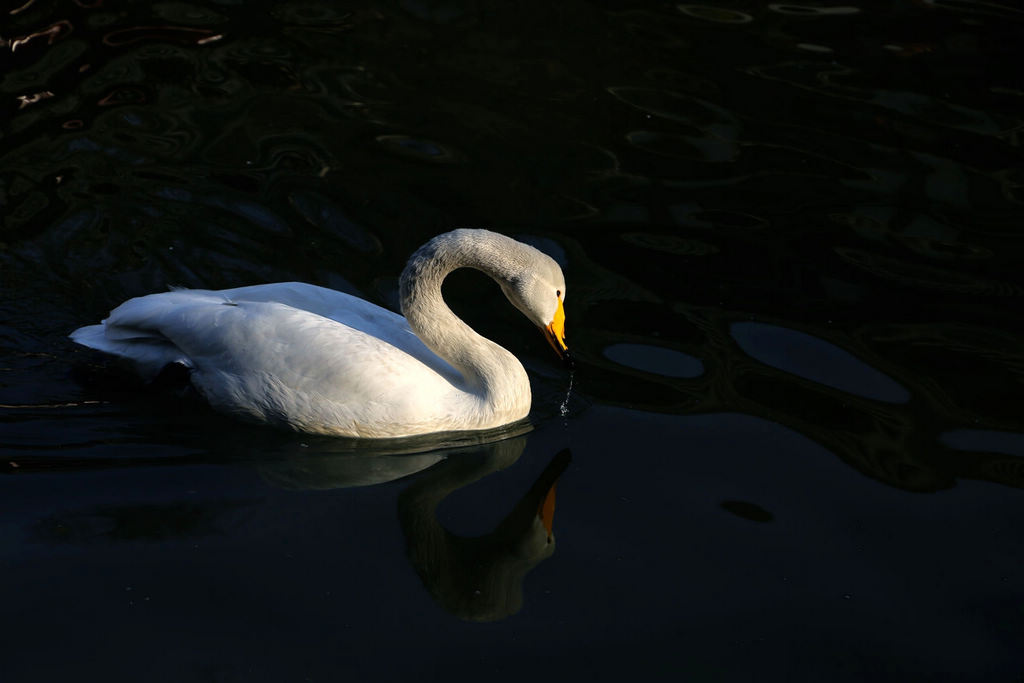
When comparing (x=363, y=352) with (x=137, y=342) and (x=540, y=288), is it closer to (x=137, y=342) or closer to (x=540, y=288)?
(x=540, y=288)

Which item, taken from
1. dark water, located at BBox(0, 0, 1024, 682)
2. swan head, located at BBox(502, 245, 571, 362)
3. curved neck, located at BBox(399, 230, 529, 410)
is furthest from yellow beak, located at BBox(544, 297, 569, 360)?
dark water, located at BBox(0, 0, 1024, 682)

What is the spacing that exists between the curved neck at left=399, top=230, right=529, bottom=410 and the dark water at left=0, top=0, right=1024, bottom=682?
345 mm

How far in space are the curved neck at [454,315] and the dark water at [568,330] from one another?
1.13 ft

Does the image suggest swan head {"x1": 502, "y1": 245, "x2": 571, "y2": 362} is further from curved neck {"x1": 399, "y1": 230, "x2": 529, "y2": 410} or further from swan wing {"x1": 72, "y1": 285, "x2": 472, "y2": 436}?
swan wing {"x1": 72, "y1": 285, "x2": 472, "y2": 436}

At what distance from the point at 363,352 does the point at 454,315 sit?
0.52 metres

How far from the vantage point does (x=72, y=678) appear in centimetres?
435

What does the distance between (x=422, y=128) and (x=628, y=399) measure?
13.0ft

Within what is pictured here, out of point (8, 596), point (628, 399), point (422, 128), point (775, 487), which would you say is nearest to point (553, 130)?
point (422, 128)

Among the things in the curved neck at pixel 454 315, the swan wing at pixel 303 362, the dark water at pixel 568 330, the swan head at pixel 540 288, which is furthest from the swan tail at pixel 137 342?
the swan head at pixel 540 288

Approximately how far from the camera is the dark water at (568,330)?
Result: 4.82 meters

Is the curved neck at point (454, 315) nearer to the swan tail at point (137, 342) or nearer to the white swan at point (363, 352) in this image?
the white swan at point (363, 352)

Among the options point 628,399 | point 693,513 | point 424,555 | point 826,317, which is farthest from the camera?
point 826,317

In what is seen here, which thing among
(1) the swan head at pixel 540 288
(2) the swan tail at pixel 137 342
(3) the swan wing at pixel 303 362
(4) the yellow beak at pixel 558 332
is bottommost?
(2) the swan tail at pixel 137 342

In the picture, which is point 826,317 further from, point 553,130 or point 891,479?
point 553,130
